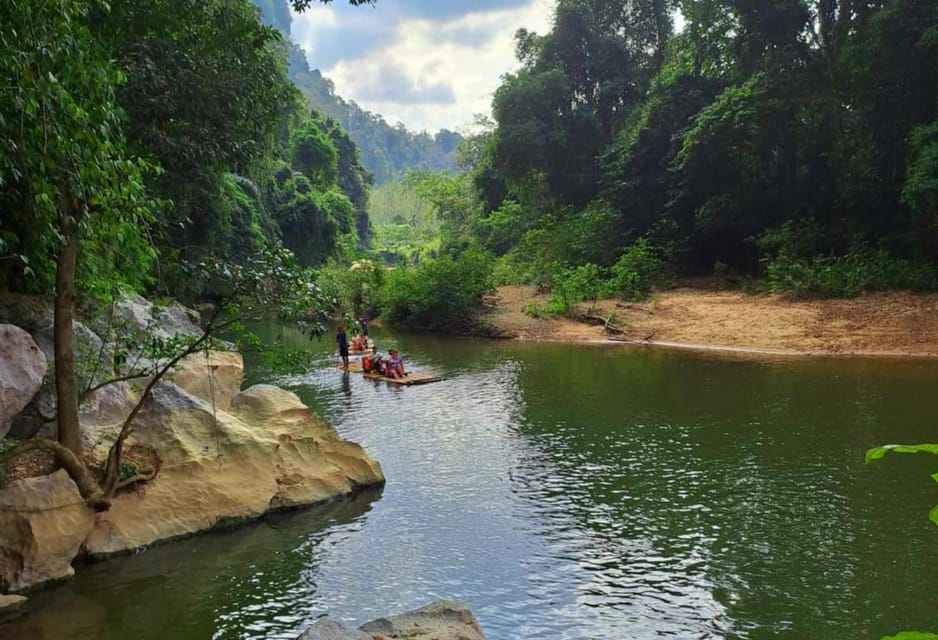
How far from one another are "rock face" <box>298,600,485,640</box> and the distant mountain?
144092 millimetres

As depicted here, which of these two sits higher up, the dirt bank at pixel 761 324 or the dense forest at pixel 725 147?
the dense forest at pixel 725 147

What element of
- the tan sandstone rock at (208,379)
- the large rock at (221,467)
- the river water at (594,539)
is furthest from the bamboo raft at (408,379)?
the large rock at (221,467)

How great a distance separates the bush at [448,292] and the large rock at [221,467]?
1849 centimetres

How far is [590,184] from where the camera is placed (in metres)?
42.1

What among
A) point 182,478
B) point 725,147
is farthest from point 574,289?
point 182,478

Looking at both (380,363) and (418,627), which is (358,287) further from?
(418,627)

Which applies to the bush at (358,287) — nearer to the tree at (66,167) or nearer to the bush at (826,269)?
the bush at (826,269)

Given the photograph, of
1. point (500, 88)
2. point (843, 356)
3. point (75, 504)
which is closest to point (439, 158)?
point (500, 88)

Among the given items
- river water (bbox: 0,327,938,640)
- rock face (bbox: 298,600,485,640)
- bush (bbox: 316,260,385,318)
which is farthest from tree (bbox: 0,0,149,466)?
bush (bbox: 316,260,385,318)

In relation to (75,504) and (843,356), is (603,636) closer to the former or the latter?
(75,504)

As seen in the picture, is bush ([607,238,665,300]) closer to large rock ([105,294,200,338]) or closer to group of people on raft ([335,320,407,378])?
group of people on raft ([335,320,407,378])

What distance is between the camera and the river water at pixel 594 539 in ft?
23.7

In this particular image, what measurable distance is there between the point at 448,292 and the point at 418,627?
24767 mm

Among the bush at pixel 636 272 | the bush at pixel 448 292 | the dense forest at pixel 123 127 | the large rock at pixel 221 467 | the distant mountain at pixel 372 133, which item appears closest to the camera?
the dense forest at pixel 123 127
